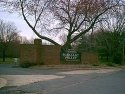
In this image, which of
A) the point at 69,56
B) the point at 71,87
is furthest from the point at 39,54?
the point at 71,87

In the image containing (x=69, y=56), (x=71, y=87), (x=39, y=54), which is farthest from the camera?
(x=69, y=56)

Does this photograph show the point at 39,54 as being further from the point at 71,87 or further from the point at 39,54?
the point at 71,87

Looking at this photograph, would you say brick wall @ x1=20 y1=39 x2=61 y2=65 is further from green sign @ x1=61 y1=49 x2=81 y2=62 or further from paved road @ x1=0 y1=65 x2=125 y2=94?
paved road @ x1=0 y1=65 x2=125 y2=94

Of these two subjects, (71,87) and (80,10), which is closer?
(71,87)

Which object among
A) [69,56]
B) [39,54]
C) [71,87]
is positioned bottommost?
[71,87]

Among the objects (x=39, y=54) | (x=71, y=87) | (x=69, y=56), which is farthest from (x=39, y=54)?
(x=71, y=87)

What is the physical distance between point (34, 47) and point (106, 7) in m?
12.1

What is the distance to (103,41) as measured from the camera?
7994 centimetres

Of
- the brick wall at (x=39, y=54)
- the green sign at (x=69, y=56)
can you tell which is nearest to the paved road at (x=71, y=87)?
the brick wall at (x=39, y=54)

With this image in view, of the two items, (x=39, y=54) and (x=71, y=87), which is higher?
(x=39, y=54)

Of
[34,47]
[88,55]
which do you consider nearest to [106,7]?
[88,55]

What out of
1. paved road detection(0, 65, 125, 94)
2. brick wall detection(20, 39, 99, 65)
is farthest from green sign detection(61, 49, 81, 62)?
paved road detection(0, 65, 125, 94)

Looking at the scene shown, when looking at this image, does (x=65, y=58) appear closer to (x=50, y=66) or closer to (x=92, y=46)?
(x=50, y=66)

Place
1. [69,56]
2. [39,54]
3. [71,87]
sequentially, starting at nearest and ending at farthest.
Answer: [71,87], [39,54], [69,56]
